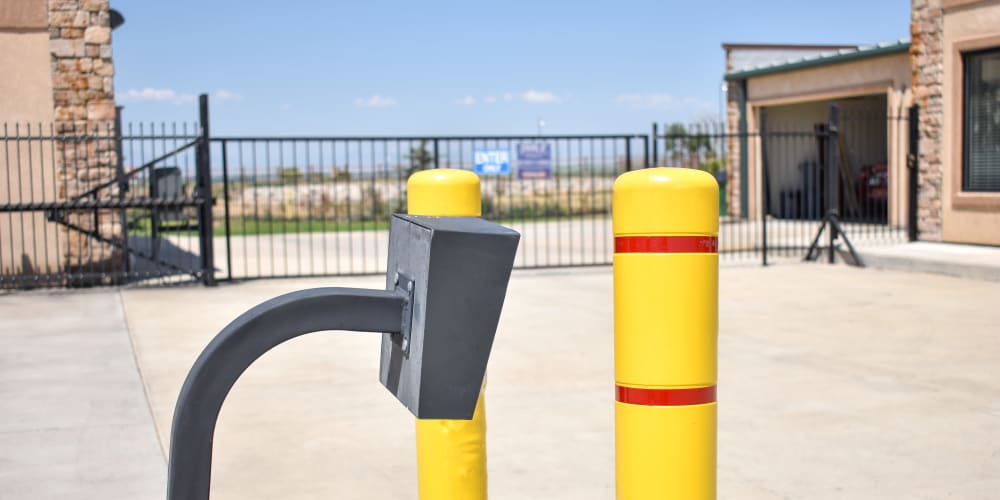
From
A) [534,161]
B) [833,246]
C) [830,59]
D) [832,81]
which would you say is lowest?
[833,246]

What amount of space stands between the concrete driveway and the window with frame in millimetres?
4429

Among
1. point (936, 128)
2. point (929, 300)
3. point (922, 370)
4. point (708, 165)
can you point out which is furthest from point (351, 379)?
point (708, 165)

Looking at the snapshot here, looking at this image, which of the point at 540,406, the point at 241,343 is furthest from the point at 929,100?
the point at 241,343

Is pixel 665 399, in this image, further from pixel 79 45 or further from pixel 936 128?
pixel 936 128

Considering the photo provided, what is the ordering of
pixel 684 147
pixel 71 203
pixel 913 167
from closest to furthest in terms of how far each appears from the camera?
1. pixel 71 203
2. pixel 913 167
3. pixel 684 147

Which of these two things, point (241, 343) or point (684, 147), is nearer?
point (241, 343)

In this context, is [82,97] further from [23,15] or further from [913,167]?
[913,167]

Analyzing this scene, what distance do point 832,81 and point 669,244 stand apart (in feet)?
68.2

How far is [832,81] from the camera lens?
22062mm

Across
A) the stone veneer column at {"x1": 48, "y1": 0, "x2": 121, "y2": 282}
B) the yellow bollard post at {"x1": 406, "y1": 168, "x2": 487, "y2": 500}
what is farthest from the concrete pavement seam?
the yellow bollard post at {"x1": 406, "y1": 168, "x2": 487, "y2": 500}

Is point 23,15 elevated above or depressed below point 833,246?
above

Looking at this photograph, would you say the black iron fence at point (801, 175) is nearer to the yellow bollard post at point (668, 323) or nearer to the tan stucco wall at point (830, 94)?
the tan stucco wall at point (830, 94)

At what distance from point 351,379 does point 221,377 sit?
5.79m

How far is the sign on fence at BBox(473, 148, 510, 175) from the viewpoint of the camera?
2603 cm
